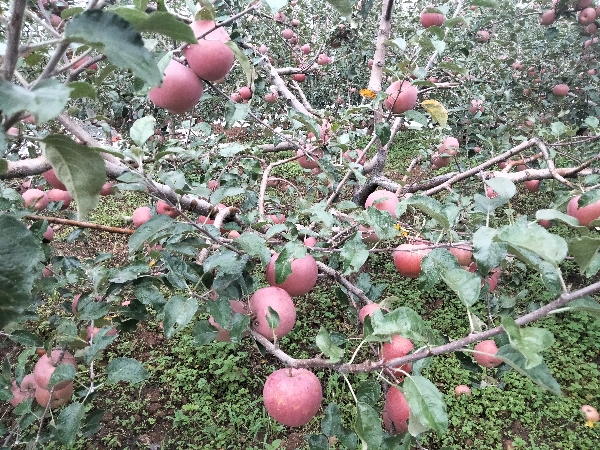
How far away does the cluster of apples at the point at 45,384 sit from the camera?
1.00 m

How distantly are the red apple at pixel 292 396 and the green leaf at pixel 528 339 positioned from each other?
42 centimetres

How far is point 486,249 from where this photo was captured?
2.05ft

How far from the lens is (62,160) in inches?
18.0

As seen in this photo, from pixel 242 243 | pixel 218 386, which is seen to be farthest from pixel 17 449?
pixel 242 243

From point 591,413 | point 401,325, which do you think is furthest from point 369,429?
point 591,413

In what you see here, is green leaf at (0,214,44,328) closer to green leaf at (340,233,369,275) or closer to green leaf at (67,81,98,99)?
green leaf at (67,81,98,99)

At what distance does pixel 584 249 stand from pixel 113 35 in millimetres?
592

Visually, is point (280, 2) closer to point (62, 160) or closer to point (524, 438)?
point (62, 160)

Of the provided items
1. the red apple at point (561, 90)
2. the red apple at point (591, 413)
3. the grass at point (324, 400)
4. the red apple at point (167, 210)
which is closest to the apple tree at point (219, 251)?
the red apple at point (167, 210)

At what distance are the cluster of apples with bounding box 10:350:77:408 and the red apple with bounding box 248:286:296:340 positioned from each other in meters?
0.47

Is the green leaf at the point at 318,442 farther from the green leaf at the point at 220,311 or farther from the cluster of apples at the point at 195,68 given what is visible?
the cluster of apples at the point at 195,68

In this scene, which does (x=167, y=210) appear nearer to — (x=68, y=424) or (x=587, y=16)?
(x=68, y=424)

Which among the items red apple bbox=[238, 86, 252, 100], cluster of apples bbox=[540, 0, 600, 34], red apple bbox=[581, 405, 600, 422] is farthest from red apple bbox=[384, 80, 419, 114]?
cluster of apples bbox=[540, 0, 600, 34]

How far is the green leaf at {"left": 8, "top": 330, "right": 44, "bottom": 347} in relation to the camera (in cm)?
91
